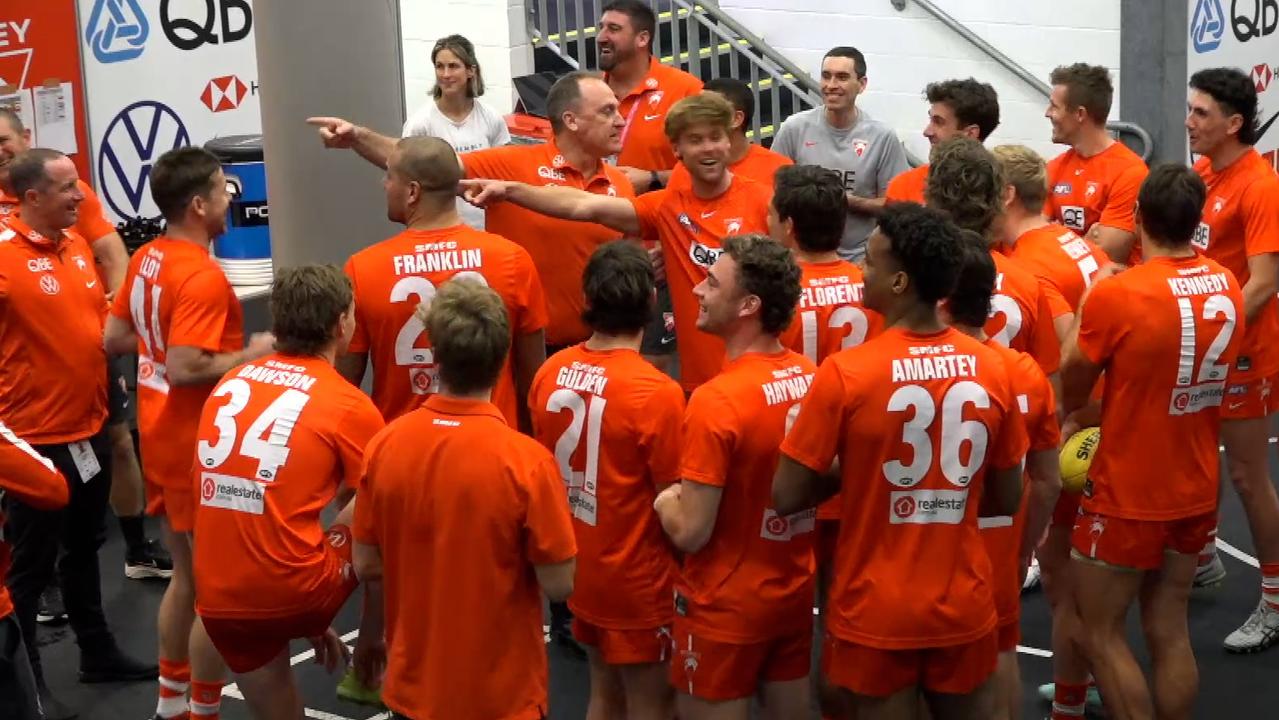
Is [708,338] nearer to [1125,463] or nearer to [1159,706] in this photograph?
[1125,463]

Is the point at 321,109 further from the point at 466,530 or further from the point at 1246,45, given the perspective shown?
the point at 1246,45

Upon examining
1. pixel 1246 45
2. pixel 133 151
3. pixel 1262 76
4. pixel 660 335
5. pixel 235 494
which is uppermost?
pixel 1246 45

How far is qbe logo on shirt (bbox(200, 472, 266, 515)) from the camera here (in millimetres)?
4895

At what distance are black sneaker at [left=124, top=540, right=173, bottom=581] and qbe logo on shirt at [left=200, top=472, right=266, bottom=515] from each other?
124 inches

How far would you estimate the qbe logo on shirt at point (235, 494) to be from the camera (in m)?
4.89

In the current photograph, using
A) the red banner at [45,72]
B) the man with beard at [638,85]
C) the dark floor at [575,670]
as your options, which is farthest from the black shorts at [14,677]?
the red banner at [45,72]

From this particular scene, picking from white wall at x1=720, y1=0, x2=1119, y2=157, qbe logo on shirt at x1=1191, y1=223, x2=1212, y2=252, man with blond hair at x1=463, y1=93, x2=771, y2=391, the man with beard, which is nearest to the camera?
man with blond hair at x1=463, y1=93, x2=771, y2=391

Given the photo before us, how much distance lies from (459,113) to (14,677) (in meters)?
4.94

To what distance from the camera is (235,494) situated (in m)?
4.92

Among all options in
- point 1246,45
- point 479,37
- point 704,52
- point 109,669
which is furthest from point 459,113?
point 1246,45

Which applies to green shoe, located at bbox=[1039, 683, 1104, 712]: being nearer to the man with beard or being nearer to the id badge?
the man with beard

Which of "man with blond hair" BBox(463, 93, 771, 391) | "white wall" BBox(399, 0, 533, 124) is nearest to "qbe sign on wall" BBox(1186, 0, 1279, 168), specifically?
"white wall" BBox(399, 0, 533, 124)

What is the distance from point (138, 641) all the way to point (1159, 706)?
14.1ft

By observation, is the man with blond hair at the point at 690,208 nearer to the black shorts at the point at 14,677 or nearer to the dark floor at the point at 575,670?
the dark floor at the point at 575,670
